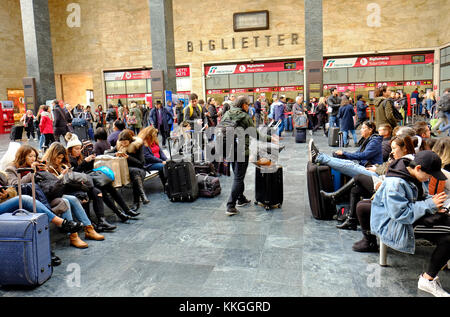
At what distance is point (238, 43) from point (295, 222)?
2174 centimetres

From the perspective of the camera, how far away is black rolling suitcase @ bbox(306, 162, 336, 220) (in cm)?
496

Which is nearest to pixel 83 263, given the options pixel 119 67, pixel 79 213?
pixel 79 213

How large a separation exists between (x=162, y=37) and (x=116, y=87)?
11.5 metres

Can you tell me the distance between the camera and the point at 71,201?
440cm

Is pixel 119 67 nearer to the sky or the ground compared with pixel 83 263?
nearer to the sky

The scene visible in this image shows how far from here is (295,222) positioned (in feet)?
16.2

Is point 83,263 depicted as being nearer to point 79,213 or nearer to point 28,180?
point 79,213

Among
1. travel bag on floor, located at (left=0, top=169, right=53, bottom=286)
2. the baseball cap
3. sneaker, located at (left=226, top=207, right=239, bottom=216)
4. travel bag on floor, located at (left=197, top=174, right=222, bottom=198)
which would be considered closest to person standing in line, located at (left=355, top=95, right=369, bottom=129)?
travel bag on floor, located at (left=197, top=174, right=222, bottom=198)

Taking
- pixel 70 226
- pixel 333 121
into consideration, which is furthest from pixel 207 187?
pixel 333 121

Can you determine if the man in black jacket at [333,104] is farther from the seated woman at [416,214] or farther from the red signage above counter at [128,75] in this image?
the red signage above counter at [128,75]

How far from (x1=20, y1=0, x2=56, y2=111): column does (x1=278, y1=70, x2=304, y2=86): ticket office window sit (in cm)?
1433

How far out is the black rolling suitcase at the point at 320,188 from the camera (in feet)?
16.3

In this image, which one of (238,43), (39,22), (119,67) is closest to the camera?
(39,22)

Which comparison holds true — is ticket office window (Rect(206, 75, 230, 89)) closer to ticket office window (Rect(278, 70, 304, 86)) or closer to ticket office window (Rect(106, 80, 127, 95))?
ticket office window (Rect(278, 70, 304, 86))
